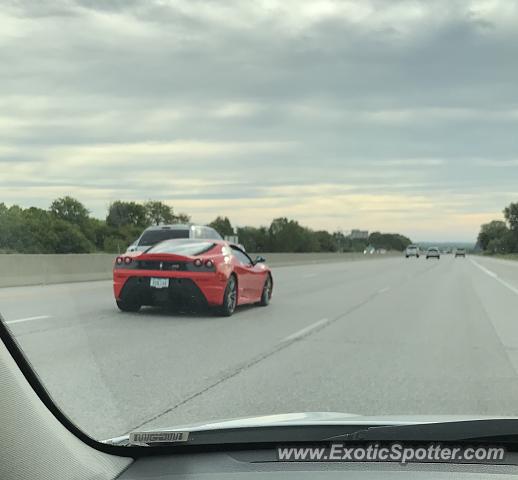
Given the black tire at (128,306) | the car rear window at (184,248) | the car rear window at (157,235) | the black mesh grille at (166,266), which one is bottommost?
the black tire at (128,306)

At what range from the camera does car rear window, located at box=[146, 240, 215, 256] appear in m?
13.0

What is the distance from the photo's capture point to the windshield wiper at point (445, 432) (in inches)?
114

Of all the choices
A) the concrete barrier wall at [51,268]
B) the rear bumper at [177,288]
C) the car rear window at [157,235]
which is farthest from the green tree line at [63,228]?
the concrete barrier wall at [51,268]

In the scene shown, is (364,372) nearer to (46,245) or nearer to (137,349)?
(137,349)

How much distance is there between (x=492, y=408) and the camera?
245 inches

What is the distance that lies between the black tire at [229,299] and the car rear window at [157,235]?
7336 mm

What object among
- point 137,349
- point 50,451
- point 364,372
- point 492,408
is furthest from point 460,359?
point 50,451

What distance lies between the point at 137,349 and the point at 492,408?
4.72 metres

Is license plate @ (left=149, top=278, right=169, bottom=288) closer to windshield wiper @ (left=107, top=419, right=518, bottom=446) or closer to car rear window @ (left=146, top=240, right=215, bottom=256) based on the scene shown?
car rear window @ (left=146, top=240, right=215, bottom=256)

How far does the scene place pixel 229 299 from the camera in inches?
530

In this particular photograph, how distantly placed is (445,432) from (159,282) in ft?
33.2

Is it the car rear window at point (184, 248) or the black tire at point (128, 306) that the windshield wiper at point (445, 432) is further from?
the black tire at point (128, 306)

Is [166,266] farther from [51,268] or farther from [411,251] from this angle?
[411,251]

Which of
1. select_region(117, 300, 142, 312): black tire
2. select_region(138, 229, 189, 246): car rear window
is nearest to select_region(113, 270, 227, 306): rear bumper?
select_region(117, 300, 142, 312): black tire
